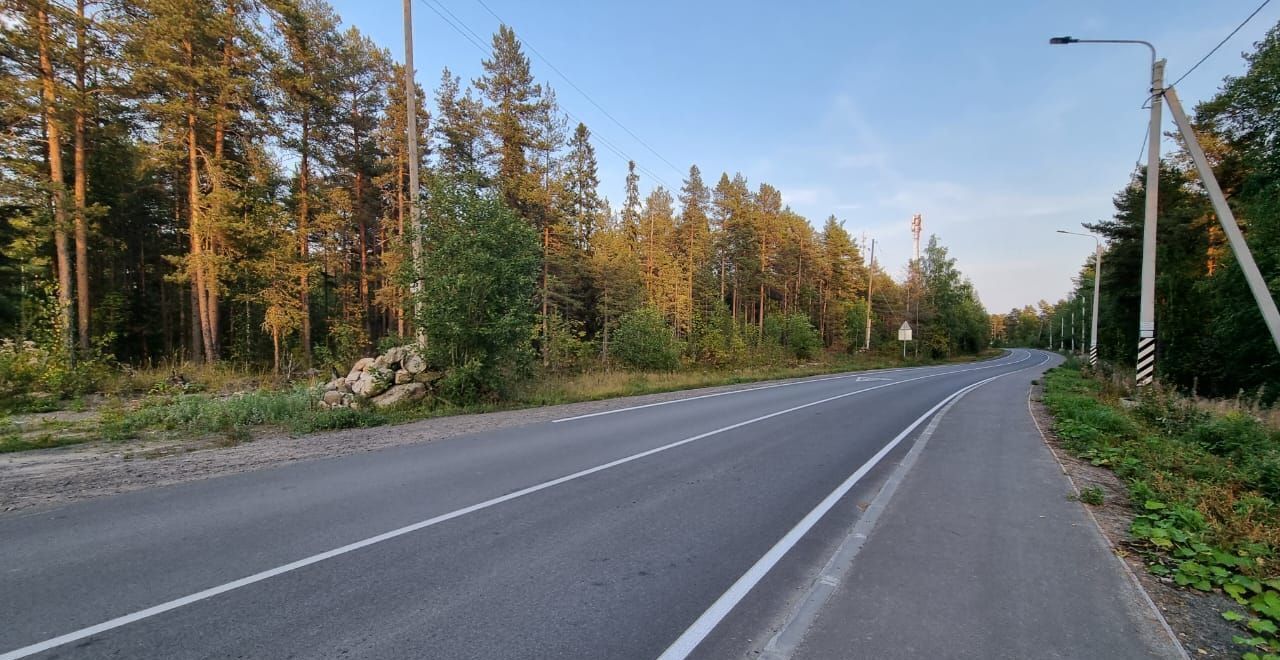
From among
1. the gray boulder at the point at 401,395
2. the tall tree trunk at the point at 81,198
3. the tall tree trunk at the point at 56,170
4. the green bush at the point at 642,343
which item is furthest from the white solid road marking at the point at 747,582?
the tall tree trunk at the point at 81,198

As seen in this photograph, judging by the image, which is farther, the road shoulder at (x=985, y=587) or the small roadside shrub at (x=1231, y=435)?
the small roadside shrub at (x=1231, y=435)

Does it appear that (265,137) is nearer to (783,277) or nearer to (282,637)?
(282,637)

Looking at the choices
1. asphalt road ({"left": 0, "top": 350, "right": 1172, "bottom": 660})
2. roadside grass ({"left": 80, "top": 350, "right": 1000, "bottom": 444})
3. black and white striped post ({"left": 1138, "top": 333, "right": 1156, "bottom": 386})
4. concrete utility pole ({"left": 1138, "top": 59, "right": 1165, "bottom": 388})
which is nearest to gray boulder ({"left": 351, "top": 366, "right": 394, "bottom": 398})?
roadside grass ({"left": 80, "top": 350, "right": 1000, "bottom": 444})

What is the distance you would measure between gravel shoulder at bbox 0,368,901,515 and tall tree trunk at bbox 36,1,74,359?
32.6 ft

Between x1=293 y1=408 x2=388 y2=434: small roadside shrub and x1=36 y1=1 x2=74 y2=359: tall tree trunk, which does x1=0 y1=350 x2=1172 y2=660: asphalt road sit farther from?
x1=36 y1=1 x2=74 y2=359: tall tree trunk

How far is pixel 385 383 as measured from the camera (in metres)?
12.2

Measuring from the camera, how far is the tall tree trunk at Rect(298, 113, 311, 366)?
874 inches

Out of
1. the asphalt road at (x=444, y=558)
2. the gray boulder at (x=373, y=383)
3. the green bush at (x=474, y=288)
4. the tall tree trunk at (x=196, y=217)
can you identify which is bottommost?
the asphalt road at (x=444, y=558)

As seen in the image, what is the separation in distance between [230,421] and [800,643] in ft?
36.8

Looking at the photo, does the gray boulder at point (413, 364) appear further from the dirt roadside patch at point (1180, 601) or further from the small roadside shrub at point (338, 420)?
the dirt roadside patch at point (1180, 601)

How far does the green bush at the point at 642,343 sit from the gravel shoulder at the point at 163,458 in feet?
44.5

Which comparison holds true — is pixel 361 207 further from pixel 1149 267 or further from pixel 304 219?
pixel 1149 267

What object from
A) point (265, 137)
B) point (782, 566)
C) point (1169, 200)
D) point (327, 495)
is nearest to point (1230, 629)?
point (782, 566)

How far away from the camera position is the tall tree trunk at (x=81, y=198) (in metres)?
15.1
